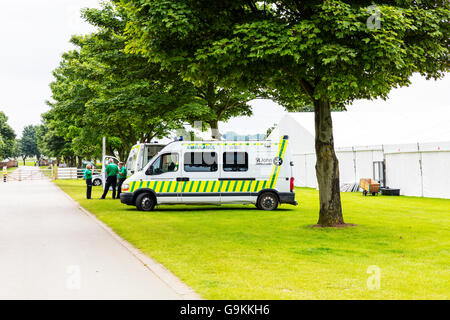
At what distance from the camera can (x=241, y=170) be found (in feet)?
59.4

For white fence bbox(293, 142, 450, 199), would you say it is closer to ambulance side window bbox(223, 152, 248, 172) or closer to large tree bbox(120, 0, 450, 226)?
ambulance side window bbox(223, 152, 248, 172)

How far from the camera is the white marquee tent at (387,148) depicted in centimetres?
2359

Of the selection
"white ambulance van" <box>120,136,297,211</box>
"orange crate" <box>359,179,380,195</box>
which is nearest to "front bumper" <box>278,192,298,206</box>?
"white ambulance van" <box>120,136,297,211</box>

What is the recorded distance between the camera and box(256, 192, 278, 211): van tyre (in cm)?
1794

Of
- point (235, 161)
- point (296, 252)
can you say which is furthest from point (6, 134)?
point (296, 252)

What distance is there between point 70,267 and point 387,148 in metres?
22.6

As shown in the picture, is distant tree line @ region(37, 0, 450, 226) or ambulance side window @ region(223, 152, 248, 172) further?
ambulance side window @ region(223, 152, 248, 172)

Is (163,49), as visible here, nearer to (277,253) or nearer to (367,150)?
(277,253)

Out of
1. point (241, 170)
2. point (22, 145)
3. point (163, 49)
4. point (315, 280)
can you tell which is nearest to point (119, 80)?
point (241, 170)

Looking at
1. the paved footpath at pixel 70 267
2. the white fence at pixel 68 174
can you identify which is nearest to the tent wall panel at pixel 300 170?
the paved footpath at pixel 70 267

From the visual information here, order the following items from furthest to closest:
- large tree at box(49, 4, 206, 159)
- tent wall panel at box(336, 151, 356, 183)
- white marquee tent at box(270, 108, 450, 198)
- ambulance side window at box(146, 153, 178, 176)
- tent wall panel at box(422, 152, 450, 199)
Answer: tent wall panel at box(336, 151, 356, 183)
large tree at box(49, 4, 206, 159)
white marquee tent at box(270, 108, 450, 198)
tent wall panel at box(422, 152, 450, 199)
ambulance side window at box(146, 153, 178, 176)

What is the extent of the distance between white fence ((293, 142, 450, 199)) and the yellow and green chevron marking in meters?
9.32

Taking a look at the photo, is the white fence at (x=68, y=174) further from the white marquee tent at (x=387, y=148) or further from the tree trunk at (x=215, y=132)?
the tree trunk at (x=215, y=132)

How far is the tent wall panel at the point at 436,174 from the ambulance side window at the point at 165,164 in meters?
12.6
